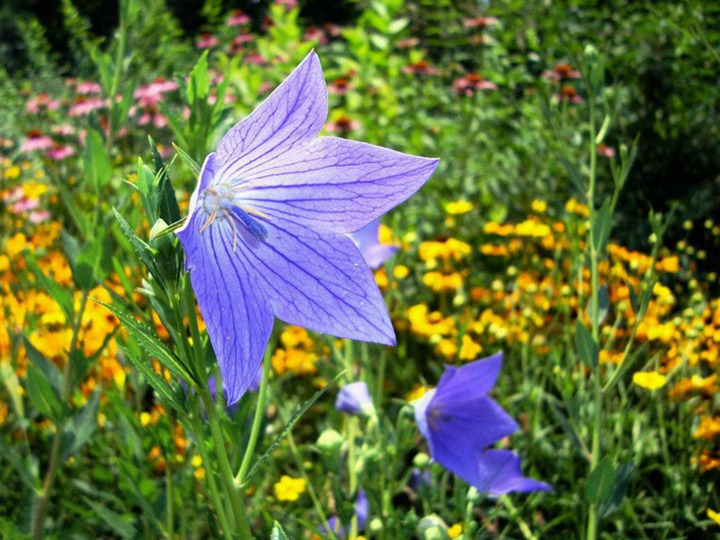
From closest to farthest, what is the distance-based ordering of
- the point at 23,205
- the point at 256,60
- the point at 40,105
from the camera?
the point at 23,205
the point at 40,105
the point at 256,60

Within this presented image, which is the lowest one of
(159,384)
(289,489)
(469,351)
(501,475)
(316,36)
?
(469,351)

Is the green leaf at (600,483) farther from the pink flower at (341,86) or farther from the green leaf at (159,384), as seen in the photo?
the pink flower at (341,86)

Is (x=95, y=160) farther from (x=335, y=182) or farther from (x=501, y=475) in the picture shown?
(x=501, y=475)

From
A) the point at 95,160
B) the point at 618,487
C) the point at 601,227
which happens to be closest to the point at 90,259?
the point at 95,160

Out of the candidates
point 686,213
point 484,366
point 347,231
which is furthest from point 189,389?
point 686,213

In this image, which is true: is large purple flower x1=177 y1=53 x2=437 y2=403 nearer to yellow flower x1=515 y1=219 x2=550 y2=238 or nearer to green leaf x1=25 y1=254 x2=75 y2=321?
green leaf x1=25 y1=254 x2=75 y2=321

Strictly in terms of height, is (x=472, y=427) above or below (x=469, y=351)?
above
